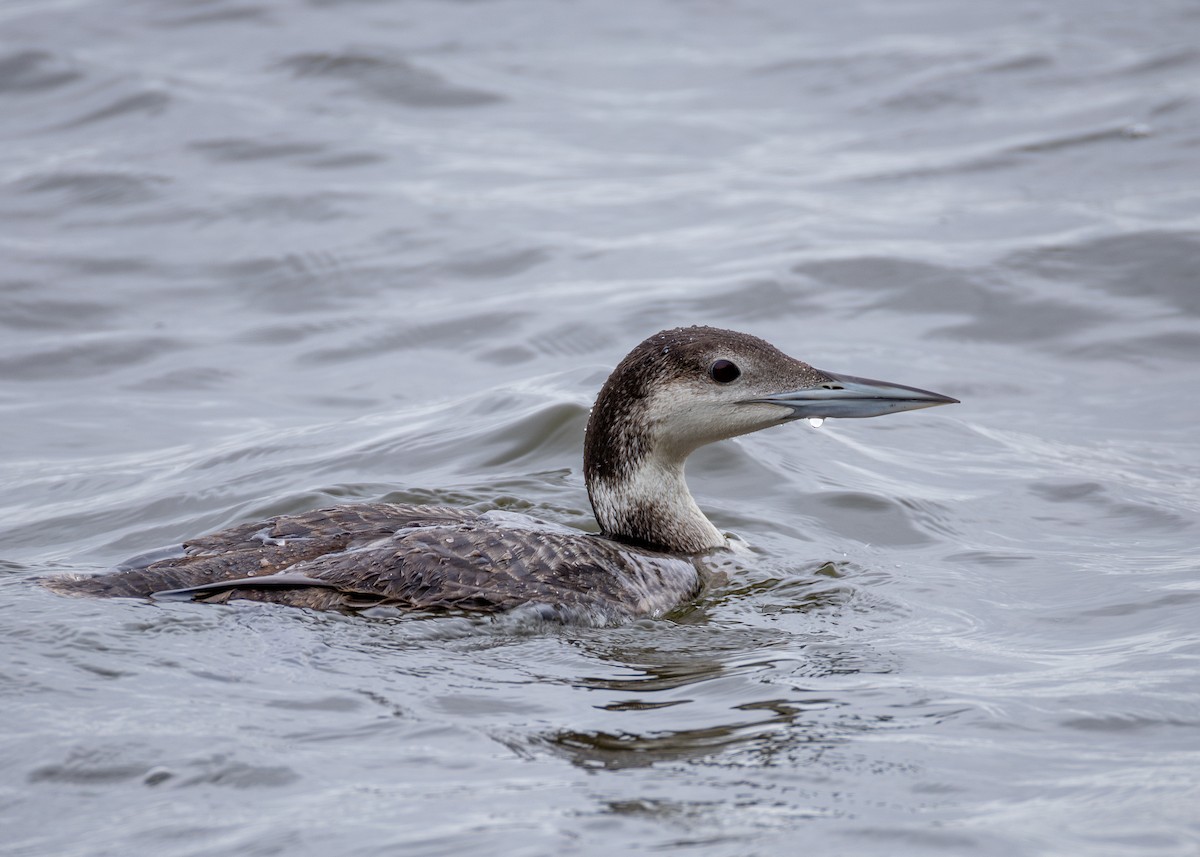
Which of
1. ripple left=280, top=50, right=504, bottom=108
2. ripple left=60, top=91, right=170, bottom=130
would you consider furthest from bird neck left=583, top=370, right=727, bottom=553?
ripple left=60, top=91, right=170, bottom=130

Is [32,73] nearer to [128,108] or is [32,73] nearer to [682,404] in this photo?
[128,108]

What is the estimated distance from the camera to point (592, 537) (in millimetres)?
6328

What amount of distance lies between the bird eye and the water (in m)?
0.83

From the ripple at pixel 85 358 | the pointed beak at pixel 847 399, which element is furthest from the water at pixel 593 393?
the pointed beak at pixel 847 399

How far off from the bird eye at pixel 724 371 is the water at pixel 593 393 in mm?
827

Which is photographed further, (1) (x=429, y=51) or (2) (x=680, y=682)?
(1) (x=429, y=51)

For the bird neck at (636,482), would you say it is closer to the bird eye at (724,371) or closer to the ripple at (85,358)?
the bird eye at (724,371)

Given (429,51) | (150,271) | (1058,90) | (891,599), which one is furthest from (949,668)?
(429,51)

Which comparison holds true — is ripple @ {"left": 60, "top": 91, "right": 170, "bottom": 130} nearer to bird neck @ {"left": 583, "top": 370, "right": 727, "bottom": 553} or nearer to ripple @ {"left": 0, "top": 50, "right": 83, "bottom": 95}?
ripple @ {"left": 0, "top": 50, "right": 83, "bottom": 95}

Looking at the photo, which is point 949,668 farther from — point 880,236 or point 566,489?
point 880,236

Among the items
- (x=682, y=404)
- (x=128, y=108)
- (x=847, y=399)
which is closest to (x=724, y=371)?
(x=682, y=404)

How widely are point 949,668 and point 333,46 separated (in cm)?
1150

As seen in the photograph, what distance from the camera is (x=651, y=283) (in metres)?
10.6

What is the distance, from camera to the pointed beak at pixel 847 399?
6254mm
